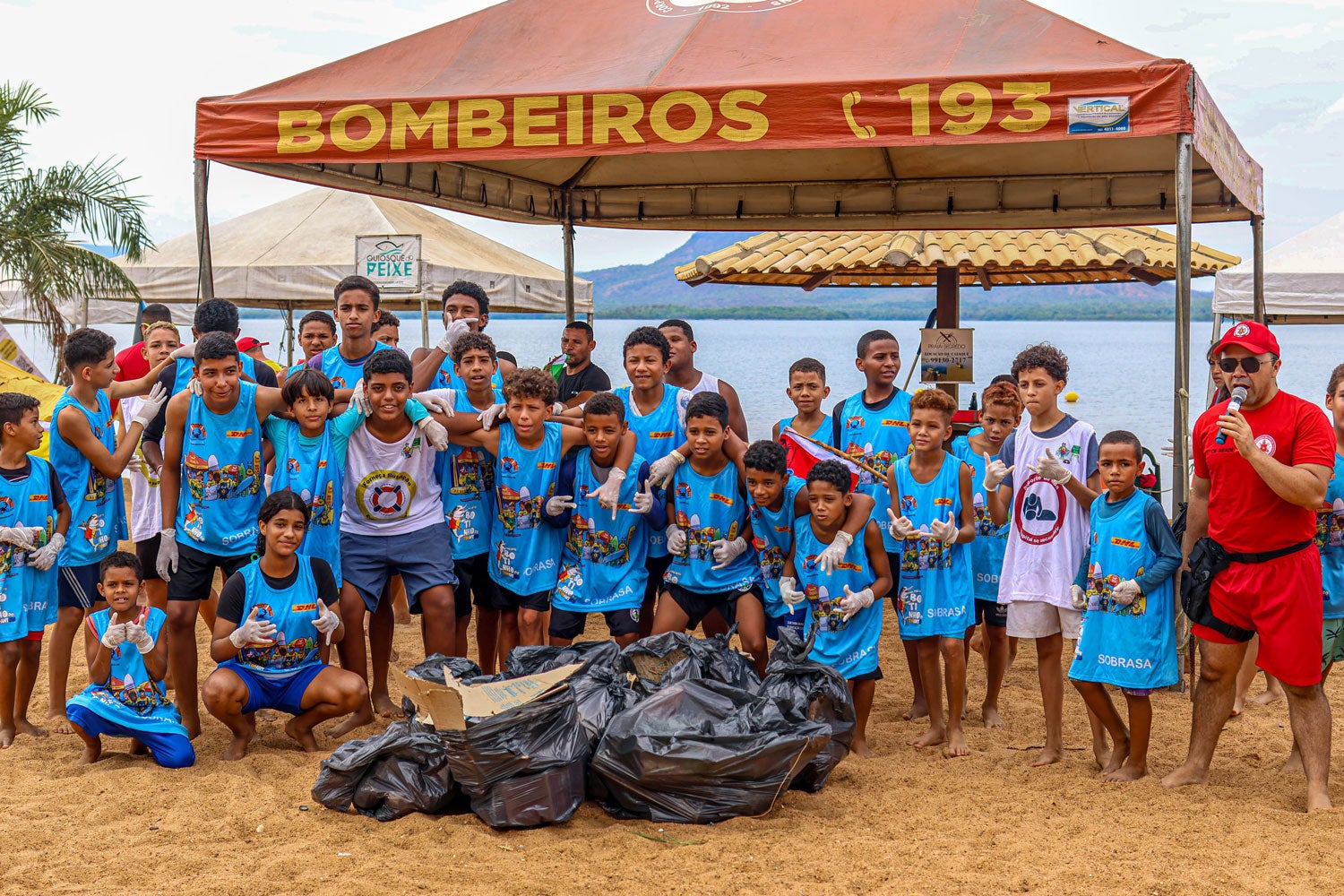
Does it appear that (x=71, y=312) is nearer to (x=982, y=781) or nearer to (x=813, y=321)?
(x=982, y=781)

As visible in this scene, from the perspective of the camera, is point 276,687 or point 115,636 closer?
point 115,636

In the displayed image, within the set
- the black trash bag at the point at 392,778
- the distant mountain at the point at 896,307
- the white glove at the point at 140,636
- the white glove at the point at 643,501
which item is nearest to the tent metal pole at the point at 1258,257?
the white glove at the point at 643,501

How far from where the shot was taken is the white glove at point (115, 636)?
487cm

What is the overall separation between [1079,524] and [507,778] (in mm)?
2715

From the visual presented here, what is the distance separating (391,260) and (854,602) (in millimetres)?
7354

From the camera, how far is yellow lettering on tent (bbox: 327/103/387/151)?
6.19 m

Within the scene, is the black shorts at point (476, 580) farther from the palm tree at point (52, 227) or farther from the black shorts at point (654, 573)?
the palm tree at point (52, 227)

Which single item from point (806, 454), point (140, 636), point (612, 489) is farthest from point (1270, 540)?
point (140, 636)

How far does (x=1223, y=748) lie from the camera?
219 inches

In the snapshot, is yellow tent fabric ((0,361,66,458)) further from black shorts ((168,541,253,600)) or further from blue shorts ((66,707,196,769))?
blue shorts ((66,707,196,769))

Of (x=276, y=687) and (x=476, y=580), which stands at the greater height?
(x=476, y=580)

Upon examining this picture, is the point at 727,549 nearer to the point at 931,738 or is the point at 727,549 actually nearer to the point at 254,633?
the point at 931,738

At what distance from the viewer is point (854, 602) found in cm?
505

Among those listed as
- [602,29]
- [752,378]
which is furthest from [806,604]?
[752,378]
